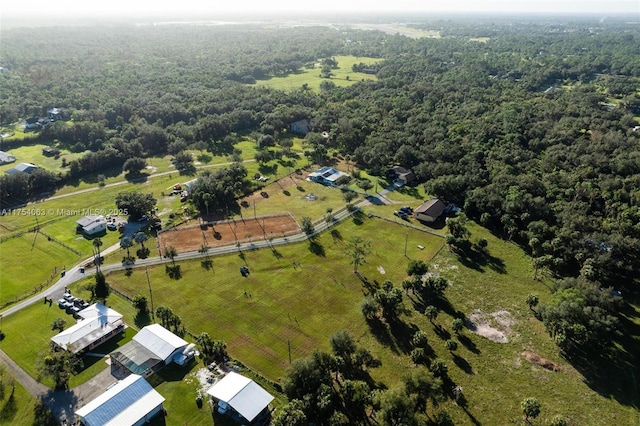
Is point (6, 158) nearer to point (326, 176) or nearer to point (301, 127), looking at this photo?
point (301, 127)

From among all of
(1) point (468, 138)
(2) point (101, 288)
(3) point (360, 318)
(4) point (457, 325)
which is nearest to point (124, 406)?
(2) point (101, 288)

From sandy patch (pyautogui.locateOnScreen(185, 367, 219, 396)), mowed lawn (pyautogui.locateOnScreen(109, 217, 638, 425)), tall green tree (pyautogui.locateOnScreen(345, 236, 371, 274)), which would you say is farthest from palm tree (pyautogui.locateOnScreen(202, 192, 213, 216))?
sandy patch (pyautogui.locateOnScreen(185, 367, 219, 396))

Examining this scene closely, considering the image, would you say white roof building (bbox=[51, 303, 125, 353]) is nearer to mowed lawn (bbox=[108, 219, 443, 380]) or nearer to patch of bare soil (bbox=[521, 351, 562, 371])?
mowed lawn (bbox=[108, 219, 443, 380])

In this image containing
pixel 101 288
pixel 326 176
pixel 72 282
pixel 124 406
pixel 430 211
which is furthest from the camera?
pixel 326 176

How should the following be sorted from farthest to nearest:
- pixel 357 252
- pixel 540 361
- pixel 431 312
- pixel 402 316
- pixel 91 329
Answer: pixel 357 252 < pixel 402 316 < pixel 431 312 < pixel 91 329 < pixel 540 361

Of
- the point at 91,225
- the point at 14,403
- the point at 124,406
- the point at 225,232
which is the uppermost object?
the point at 124,406
